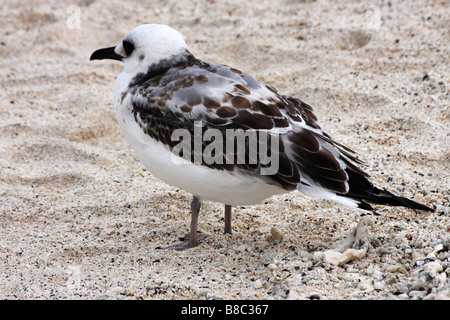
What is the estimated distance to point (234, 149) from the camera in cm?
317

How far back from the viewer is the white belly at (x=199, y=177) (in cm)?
323

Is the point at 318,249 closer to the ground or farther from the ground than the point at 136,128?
closer to the ground

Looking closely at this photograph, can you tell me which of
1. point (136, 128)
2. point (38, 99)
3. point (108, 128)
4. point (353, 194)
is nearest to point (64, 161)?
point (108, 128)

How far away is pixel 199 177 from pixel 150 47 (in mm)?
933

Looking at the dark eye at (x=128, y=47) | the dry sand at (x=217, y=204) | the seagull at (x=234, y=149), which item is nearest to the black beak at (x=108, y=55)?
the dark eye at (x=128, y=47)

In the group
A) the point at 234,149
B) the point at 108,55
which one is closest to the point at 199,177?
the point at 234,149

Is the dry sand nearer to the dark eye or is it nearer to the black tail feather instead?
the black tail feather

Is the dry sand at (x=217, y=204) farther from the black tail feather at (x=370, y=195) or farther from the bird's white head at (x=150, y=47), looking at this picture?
the bird's white head at (x=150, y=47)

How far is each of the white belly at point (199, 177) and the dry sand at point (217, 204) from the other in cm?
36

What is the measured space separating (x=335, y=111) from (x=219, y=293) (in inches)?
97.3

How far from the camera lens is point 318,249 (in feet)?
11.0

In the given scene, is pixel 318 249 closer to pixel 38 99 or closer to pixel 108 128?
pixel 108 128

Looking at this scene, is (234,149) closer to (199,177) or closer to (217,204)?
(199,177)
